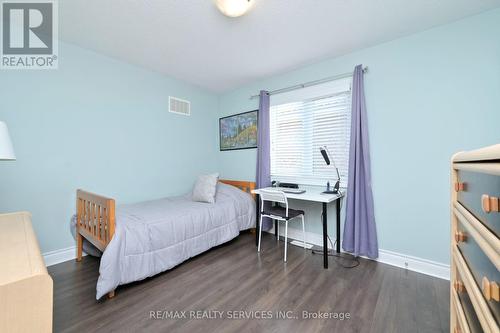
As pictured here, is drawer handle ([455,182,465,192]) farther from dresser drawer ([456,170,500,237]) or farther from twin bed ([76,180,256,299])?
twin bed ([76,180,256,299])

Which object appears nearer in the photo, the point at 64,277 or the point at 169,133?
the point at 64,277

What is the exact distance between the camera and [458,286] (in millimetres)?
927

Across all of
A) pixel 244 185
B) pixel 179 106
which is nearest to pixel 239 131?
pixel 244 185

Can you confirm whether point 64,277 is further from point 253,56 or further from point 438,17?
point 438,17

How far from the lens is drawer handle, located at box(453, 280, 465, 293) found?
89cm

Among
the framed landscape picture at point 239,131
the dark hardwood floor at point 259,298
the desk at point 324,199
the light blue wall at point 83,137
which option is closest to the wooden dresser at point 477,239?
the dark hardwood floor at point 259,298

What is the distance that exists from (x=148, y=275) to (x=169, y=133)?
202 centimetres

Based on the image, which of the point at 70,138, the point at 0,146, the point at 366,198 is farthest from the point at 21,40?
Result: the point at 366,198

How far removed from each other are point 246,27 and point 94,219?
2326 mm

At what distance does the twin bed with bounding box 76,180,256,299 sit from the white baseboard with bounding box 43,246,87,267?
11cm

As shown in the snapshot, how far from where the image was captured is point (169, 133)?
10.5ft

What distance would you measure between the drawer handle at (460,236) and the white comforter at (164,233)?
6.75 feet

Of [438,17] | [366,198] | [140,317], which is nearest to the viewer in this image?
[140,317]

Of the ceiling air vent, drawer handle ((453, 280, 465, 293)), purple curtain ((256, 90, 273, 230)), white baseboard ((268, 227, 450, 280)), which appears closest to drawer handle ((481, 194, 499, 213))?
drawer handle ((453, 280, 465, 293))
